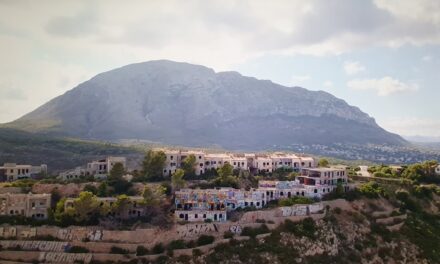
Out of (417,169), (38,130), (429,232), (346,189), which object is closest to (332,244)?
(346,189)

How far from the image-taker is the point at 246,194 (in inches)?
2221

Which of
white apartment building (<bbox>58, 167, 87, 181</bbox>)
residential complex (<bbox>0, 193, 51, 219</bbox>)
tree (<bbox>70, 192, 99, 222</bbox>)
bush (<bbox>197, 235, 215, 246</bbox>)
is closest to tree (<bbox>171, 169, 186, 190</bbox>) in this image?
bush (<bbox>197, 235, 215, 246</bbox>)

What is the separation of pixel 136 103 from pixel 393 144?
9850 cm

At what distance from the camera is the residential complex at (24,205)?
173 ft

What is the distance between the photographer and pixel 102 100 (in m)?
195

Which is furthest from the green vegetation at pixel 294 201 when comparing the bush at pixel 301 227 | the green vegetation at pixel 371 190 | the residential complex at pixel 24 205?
the residential complex at pixel 24 205

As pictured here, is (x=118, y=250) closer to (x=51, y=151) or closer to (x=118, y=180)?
(x=118, y=180)

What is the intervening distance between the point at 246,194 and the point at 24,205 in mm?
23118

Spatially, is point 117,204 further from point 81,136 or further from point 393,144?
point 393,144

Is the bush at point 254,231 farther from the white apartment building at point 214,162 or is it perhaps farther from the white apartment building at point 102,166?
the white apartment building at point 102,166

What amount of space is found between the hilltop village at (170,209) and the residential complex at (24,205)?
10 centimetres

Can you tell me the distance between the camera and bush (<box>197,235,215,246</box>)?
4988 centimetres

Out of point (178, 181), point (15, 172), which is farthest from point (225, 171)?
point (15, 172)

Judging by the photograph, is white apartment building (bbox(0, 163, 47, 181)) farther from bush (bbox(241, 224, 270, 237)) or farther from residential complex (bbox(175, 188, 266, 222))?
bush (bbox(241, 224, 270, 237))
